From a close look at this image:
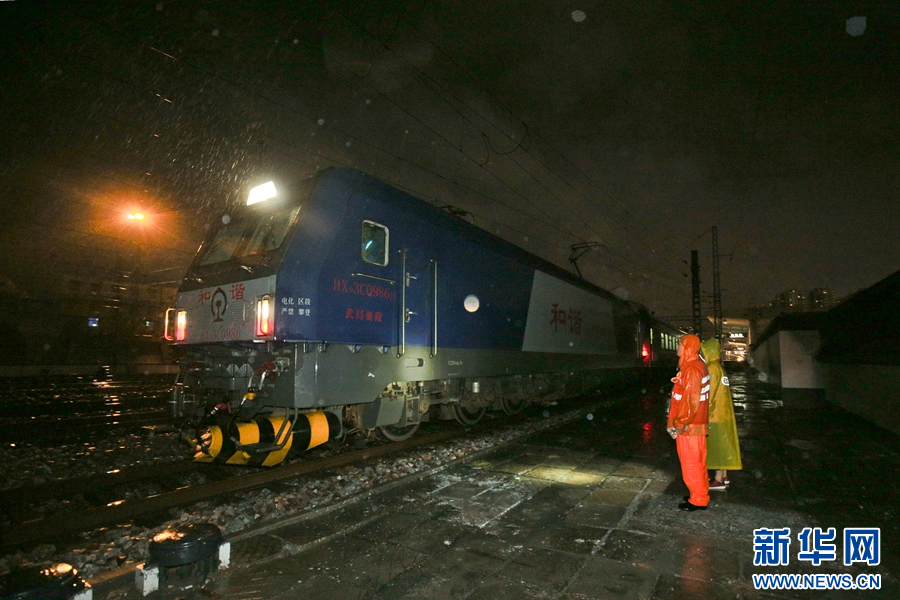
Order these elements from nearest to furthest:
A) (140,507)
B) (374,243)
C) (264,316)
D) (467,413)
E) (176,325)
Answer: (140,507) → (264,316) → (374,243) → (176,325) → (467,413)

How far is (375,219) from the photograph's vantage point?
6883 millimetres

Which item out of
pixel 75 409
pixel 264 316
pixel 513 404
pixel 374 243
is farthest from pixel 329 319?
pixel 75 409

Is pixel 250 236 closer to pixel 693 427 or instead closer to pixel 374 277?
pixel 374 277

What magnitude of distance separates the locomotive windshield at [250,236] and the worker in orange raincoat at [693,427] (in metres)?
4.66

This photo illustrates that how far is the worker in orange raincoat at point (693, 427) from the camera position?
4.75 meters

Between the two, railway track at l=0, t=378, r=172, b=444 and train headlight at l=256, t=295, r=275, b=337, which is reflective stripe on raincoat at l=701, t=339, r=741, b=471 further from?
railway track at l=0, t=378, r=172, b=444

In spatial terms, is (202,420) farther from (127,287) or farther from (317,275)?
(127,287)

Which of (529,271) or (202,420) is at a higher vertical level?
(529,271)

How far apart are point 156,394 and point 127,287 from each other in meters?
19.4

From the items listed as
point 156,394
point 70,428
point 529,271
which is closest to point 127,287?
point 156,394

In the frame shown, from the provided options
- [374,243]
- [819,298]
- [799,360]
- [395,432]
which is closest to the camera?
[374,243]

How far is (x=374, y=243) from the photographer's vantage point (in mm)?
6922

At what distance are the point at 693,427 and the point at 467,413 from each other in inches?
221
